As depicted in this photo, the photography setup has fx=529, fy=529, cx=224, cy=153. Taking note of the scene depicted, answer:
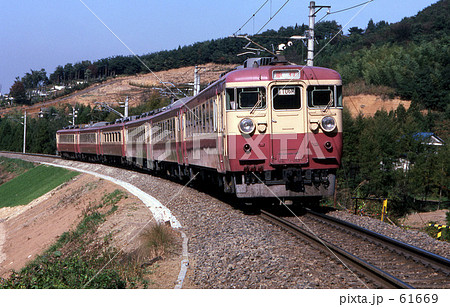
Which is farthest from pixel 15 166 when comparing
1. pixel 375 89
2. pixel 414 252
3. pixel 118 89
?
pixel 118 89

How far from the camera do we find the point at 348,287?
21.4 feet

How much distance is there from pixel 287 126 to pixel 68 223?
12433 millimetres

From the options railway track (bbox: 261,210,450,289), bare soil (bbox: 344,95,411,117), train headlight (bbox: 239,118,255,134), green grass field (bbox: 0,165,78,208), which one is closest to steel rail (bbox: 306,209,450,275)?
railway track (bbox: 261,210,450,289)

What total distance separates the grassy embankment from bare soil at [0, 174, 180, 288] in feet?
4.87

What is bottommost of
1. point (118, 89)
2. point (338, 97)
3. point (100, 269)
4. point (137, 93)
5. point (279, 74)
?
point (100, 269)

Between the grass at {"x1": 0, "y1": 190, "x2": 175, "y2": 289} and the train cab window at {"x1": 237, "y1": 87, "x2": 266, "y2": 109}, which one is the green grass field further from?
the train cab window at {"x1": 237, "y1": 87, "x2": 266, "y2": 109}

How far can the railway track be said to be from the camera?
676 centimetres

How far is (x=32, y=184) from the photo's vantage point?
42312mm

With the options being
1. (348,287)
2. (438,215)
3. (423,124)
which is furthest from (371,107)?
(348,287)

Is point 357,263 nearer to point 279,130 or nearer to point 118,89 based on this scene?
point 279,130

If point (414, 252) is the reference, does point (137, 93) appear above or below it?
above

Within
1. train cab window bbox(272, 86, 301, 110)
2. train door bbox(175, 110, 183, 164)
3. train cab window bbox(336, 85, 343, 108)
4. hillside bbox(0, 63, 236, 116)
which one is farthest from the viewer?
hillside bbox(0, 63, 236, 116)

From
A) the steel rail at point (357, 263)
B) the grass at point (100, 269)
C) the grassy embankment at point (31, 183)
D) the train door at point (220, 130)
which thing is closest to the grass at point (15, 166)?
the grassy embankment at point (31, 183)

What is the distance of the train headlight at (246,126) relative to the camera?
11648mm
